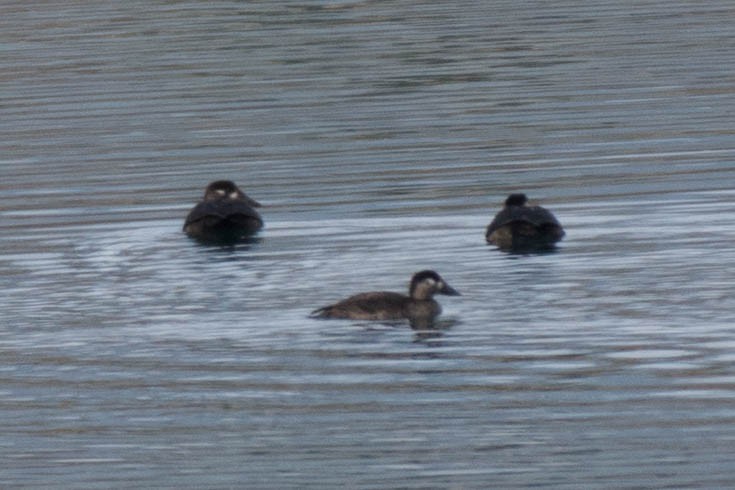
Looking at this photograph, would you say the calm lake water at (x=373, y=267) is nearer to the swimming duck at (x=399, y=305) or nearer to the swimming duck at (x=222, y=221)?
the swimming duck at (x=399, y=305)

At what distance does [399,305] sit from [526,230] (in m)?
3.51

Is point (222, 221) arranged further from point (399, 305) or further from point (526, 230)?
point (399, 305)

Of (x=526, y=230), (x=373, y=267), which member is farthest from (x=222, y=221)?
(x=526, y=230)

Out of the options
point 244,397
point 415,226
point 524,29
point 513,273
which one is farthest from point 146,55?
point 244,397

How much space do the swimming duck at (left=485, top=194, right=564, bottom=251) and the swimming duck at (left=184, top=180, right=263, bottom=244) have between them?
3.17 metres

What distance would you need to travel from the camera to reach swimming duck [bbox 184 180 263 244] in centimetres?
2344

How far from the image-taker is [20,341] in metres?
17.7

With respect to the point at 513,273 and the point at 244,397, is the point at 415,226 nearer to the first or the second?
the point at 513,273

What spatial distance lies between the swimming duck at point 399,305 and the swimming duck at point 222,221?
524 cm

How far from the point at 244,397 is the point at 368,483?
2581 mm

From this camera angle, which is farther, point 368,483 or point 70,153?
point 70,153

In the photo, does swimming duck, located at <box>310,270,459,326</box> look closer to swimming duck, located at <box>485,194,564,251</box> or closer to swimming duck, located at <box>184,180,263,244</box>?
swimming duck, located at <box>485,194,564,251</box>

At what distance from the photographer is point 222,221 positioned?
23.6 metres

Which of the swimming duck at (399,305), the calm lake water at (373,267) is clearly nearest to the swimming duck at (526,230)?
the calm lake water at (373,267)
